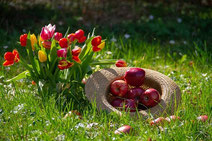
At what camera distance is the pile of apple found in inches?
116

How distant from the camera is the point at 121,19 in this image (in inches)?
246

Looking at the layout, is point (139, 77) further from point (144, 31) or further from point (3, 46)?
point (144, 31)

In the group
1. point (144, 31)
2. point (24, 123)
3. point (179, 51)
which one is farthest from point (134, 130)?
point (144, 31)

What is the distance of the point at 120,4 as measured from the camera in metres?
7.14

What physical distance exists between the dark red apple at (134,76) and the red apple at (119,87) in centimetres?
6

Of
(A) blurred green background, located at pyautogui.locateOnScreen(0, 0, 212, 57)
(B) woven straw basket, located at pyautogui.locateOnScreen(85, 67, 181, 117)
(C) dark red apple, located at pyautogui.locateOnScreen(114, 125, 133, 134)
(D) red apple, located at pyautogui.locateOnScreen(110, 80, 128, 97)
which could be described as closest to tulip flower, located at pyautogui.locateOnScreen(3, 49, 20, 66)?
(B) woven straw basket, located at pyautogui.locateOnScreen(85, 67, 181, 117)

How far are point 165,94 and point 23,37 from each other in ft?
4.28

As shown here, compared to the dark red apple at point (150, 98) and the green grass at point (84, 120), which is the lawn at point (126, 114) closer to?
the green grass at point (84, 120)

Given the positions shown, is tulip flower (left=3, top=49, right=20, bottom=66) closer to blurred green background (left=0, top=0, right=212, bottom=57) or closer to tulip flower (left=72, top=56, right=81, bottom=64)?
tulip flower (left=72, top=56, right=81, bottom=64)

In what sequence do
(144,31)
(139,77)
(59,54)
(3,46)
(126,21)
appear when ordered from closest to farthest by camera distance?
(59,54), (139,77), (3,46), (144,31), (126,21)

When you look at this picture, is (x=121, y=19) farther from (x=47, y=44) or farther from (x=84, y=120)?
(x=84, y=120)

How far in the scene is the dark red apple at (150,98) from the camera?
294cm

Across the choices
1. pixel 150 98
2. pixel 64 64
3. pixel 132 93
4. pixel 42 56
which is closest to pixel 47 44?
pixel 42 56

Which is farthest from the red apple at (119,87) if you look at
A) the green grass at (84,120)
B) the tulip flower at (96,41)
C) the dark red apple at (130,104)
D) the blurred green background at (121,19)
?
the blurred green background at (121,19)
